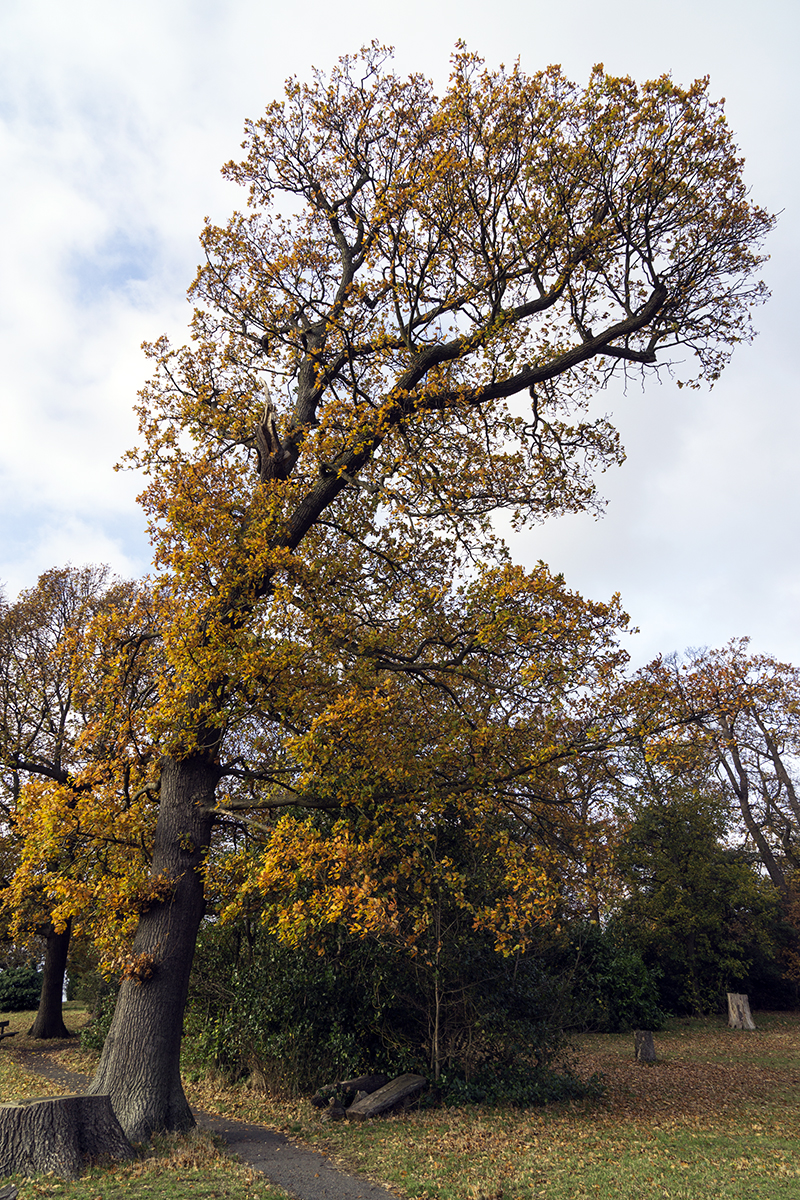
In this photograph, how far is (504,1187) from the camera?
605cm

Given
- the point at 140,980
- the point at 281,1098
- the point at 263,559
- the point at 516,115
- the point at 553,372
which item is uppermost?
the point at 516,115

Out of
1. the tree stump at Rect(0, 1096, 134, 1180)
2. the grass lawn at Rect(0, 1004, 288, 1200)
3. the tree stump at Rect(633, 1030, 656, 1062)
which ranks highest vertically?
the tree stump at Rect(0, 1096, 134, 1180)

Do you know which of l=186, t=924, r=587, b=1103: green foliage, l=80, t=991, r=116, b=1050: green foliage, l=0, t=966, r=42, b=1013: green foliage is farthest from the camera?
l=0, t=966, r=42, b=1013: green foliage

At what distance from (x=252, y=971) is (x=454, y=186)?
11338mm

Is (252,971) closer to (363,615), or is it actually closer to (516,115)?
(363,615)

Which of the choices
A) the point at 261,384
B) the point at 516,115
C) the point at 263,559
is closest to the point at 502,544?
the point at 263,559

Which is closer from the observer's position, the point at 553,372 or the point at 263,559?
the point at 263,559

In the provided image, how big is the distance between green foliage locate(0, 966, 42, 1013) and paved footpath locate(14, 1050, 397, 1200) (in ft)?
63.2

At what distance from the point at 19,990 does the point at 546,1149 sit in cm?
2360

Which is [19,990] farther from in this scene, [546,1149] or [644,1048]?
[546,1149]

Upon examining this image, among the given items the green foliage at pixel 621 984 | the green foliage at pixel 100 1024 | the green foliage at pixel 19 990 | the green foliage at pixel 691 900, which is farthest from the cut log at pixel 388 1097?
the green foliage at pixel 19 990

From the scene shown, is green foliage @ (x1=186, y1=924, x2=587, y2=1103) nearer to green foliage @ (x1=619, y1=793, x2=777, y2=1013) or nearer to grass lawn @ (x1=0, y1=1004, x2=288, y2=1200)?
grass lawn @ (x1=0, y1=1004, x2=288, y2=1200)

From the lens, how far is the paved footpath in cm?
604

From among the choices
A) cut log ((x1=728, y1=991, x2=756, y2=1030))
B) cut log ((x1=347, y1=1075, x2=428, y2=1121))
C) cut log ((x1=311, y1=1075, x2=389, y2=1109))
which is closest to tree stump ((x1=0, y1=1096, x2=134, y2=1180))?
cut log ((x1=347, y1=1075, x2=428, y2=1121))
